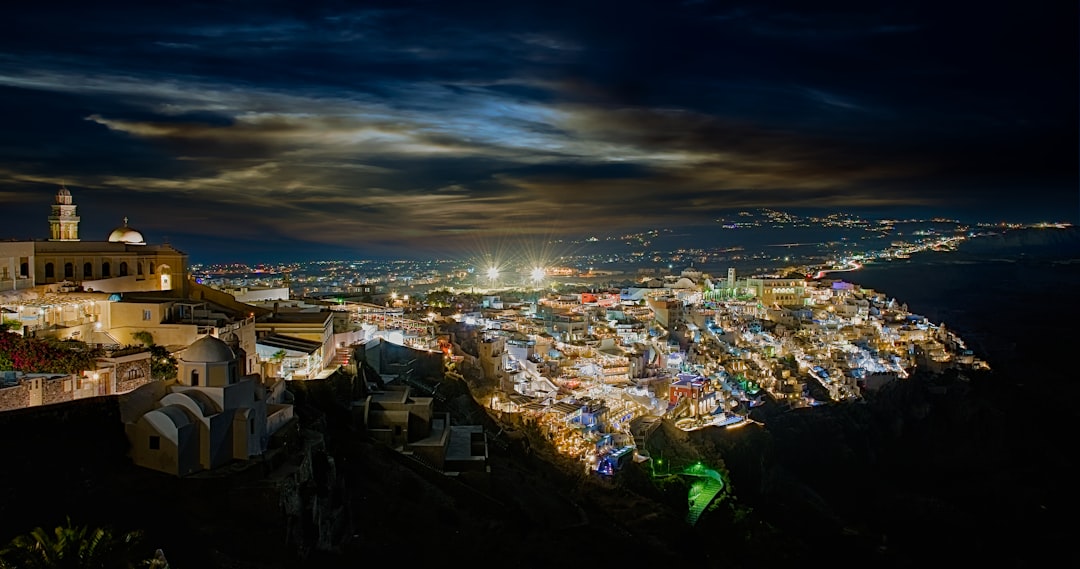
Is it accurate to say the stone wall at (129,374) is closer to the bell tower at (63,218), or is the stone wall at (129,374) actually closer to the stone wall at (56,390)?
the stone wall at (56,390)

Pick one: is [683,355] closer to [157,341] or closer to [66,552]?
[157,341]

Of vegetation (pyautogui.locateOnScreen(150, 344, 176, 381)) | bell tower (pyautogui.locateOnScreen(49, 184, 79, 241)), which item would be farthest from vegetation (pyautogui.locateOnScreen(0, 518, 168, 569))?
bell tower (pyautogui.locateOnScreen(49, 184, 79, 241))

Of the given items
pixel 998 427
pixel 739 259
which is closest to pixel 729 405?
pixel 998 427

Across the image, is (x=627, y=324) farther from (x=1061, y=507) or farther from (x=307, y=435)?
(x=307, y=435)

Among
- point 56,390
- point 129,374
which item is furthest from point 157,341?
point 56,390

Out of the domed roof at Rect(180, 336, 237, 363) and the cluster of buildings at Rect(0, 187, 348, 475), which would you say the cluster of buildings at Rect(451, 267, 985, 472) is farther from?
the domed roof at Rect(180, 336, 237, 363)

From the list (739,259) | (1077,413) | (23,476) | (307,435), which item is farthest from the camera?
(739,259)
